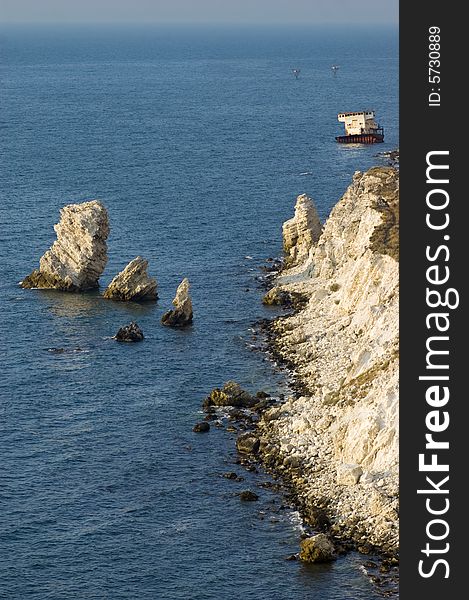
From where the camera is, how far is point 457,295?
45000mm

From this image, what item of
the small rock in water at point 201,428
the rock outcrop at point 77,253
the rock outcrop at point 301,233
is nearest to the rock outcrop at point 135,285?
the rock outcrop at point 77,253

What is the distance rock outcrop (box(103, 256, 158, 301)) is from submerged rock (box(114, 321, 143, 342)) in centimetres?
1185

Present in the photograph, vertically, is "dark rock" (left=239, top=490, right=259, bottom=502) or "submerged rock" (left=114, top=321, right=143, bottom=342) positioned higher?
"submerged rock" (left=114, top=321, right=143, bottom=342)

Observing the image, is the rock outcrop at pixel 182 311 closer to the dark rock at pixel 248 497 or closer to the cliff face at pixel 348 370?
the cliff face at pixel 348 370

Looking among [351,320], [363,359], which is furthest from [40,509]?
[351,320]

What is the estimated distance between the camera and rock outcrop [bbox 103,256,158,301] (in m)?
135

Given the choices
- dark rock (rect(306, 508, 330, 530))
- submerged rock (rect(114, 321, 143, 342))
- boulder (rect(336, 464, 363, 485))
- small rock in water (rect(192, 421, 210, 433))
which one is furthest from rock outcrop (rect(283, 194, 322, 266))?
dark rock (rect(306, 508, 330, 530))

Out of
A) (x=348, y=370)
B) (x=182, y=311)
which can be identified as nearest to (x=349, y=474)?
(x=348, y=370)

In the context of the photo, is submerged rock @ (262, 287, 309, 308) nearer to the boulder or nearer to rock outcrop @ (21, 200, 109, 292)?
rock outcrop @ (21, 200, 109, 292)

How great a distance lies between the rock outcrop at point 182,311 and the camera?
12756 centimetres

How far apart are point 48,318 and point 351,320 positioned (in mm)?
33342

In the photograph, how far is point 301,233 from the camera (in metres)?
148

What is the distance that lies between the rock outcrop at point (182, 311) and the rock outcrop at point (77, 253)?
14920 millimetres

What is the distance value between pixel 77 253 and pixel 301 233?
89.5 ft
